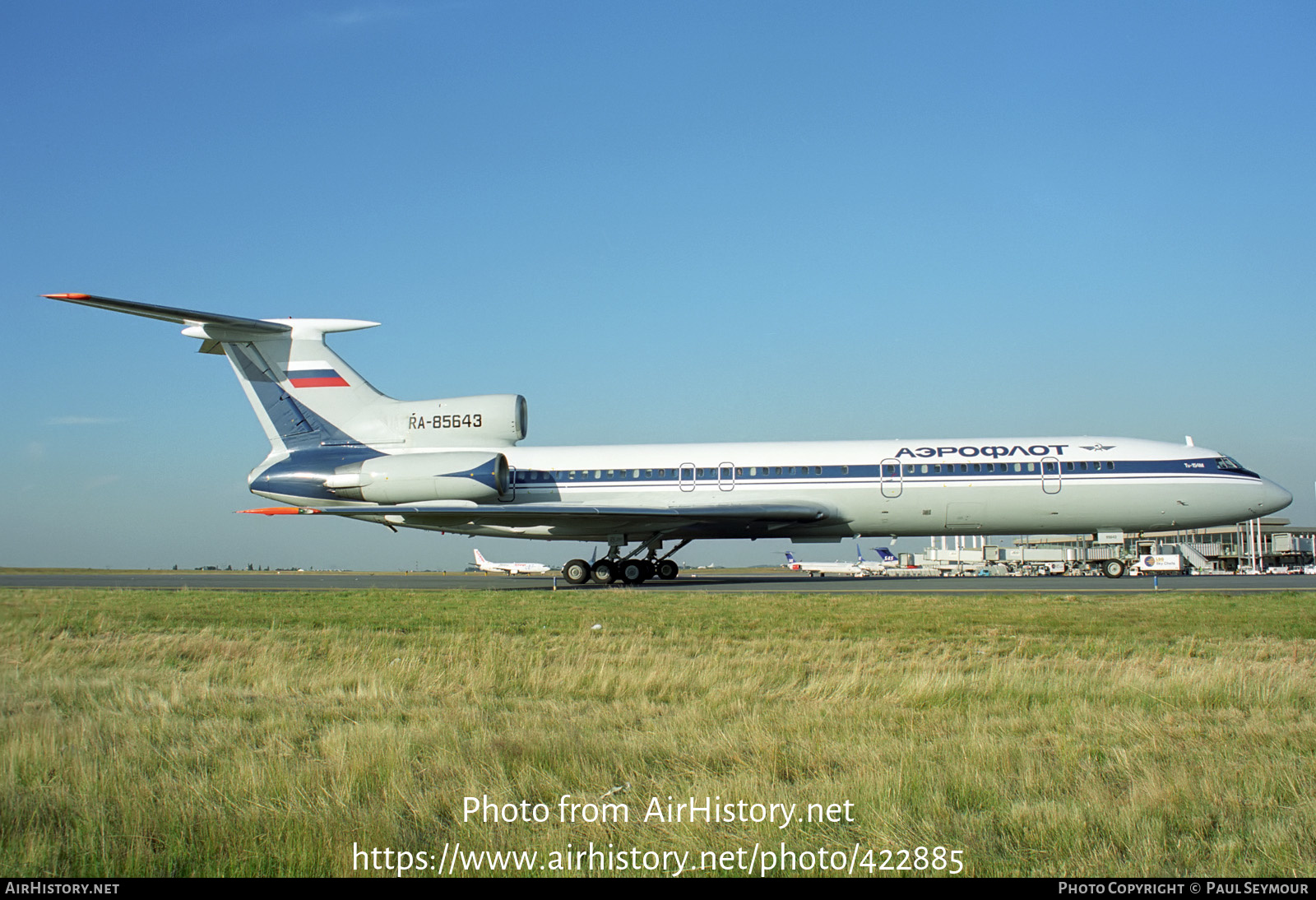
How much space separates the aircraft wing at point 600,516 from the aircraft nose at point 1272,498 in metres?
12.7

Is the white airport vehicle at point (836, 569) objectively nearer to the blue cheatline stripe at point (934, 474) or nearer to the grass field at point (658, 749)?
the blue cheatline stripe at point (934, 474)

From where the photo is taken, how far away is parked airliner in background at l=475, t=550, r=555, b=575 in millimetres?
58875

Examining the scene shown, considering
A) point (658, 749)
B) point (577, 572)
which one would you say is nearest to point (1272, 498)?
point (577, 572)

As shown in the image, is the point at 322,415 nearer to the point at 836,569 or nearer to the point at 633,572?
the point at 633,572

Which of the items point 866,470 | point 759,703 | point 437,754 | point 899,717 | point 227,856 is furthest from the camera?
point 866,470

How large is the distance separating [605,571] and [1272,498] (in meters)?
19.6

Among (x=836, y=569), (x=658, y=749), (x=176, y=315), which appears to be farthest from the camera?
(x=836, y=569)

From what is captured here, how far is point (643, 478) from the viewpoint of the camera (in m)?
27.9

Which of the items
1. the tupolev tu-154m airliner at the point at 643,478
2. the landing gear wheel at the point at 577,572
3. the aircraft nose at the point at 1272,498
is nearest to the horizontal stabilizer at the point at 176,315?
the tupolev tu-154m airliner at the point at 643,478

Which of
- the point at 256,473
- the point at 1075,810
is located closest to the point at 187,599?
the point at 256,473

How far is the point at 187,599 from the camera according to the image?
1878 centimetres

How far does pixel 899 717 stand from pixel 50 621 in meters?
11.1

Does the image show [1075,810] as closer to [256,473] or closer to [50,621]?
[50,621]

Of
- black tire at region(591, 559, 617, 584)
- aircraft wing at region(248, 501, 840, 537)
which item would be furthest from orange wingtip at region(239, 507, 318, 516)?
black tire at region(591, 559, 617, 584)
